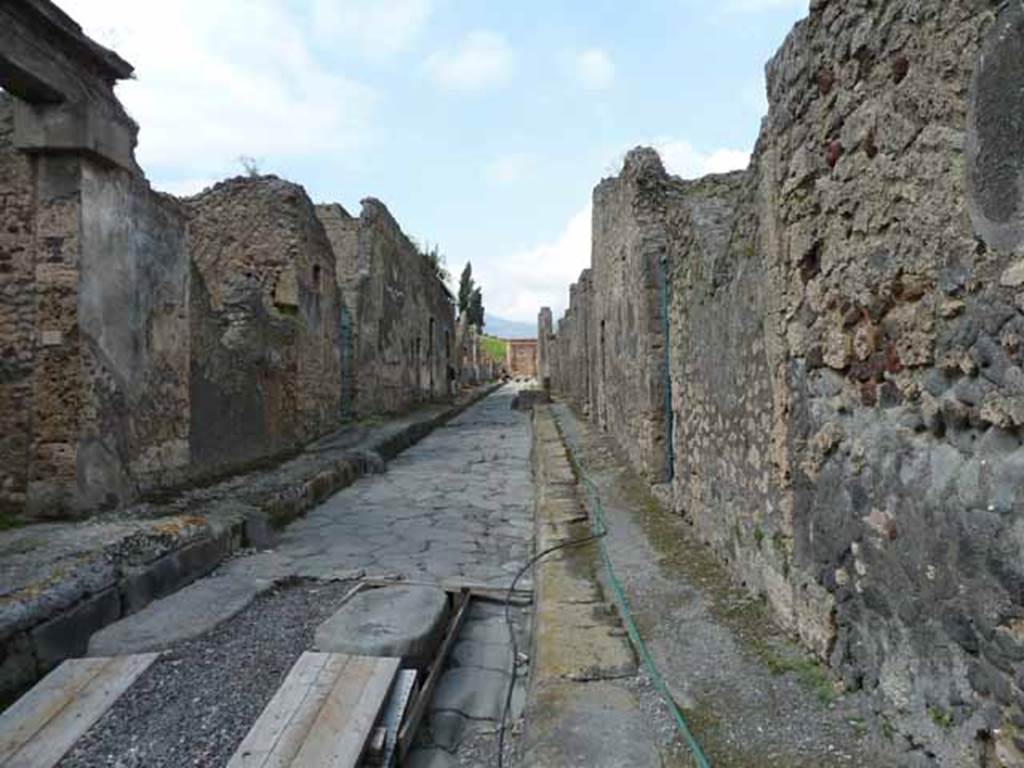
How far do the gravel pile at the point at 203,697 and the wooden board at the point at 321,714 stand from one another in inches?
3.8

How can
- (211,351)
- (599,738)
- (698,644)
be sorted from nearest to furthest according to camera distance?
(599,738)
(698,644)
(211,351)

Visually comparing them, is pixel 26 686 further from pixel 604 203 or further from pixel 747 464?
pixel 604 203

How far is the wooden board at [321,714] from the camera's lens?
1.86 metres

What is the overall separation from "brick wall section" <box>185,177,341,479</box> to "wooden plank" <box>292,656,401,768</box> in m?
4.21

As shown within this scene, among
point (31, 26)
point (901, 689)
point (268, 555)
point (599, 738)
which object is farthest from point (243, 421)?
point (901, 689)

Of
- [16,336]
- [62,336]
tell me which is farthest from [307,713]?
[16,336]

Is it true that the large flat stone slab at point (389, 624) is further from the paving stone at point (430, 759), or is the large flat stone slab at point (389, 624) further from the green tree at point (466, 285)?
the green tree at point (466, 285)

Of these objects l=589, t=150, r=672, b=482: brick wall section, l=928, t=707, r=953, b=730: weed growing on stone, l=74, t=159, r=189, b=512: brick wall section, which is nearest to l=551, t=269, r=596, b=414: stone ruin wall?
l=589, t=150, r=672, b=482: brick wall section

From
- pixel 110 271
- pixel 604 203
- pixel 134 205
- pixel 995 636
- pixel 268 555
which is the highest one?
pixel 604 203

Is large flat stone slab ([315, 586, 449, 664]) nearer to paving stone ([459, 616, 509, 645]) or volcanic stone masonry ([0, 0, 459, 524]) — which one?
paving stone ([459, 616, 509, 645])

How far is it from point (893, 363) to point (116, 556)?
3.32 metres

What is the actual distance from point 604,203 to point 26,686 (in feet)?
24.7

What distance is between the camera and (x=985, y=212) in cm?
138

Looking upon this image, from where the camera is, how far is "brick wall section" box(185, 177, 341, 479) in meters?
6.28
